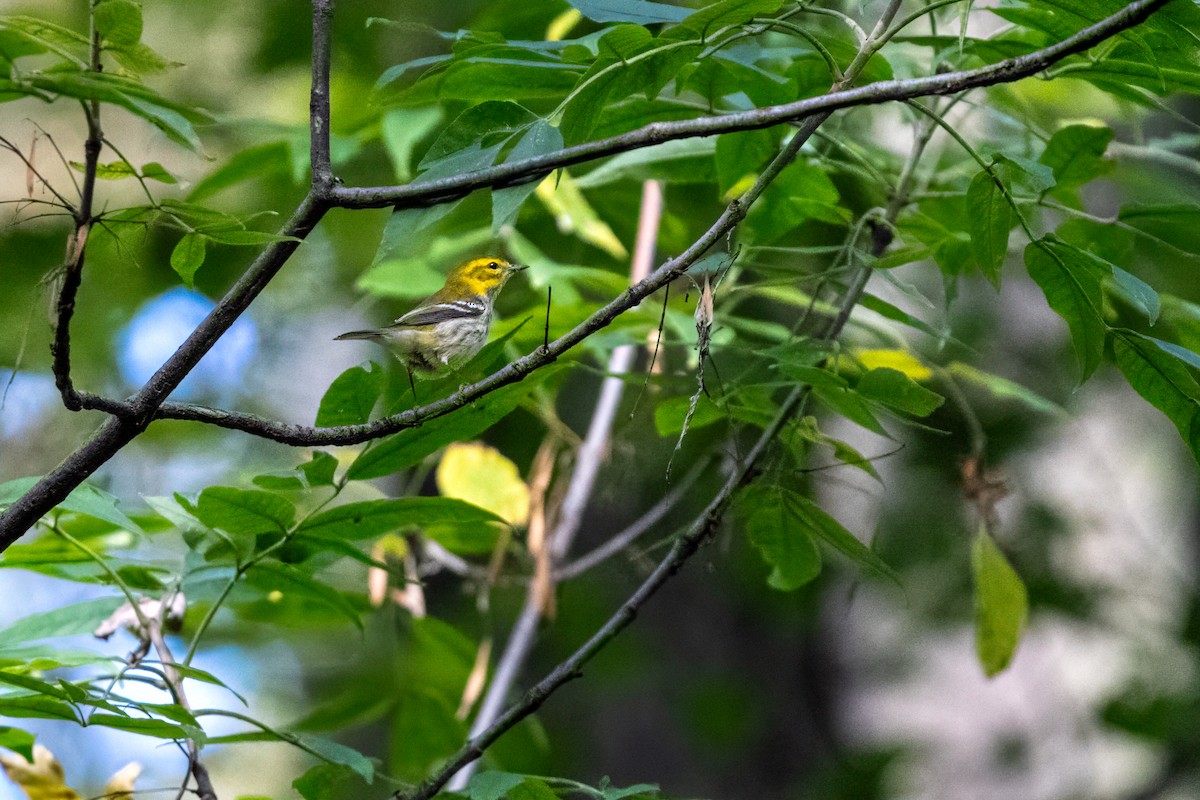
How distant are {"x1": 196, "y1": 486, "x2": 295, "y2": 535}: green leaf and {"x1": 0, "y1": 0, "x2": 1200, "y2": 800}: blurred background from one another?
147cm

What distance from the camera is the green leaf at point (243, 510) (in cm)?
114

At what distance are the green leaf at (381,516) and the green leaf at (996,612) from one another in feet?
3.00

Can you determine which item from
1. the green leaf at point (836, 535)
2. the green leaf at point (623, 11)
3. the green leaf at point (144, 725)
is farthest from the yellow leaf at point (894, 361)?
the green leaf at point (144, 725)

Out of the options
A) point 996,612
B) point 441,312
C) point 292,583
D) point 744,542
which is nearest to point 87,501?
point 292,583

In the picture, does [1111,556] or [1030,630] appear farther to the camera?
[1111,556]

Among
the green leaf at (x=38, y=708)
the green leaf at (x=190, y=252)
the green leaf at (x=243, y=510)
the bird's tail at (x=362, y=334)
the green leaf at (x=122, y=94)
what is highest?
the green leaf at (x=122, y=94)

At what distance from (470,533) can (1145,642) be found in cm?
278

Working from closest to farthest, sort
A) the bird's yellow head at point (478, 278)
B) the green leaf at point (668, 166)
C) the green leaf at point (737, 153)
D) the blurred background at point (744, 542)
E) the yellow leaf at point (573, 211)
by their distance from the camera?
1. the green leaf at point (737, 153)
2. the green leaf at point (668, 166)
3. the yellow leaf at point (573, 211)
4. the bird's yellow head at point (478, 278)
5. the blurred background at point (744, 542)

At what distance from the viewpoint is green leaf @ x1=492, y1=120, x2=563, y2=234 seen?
3.06 ft

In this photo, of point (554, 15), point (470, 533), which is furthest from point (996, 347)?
point (470, 533)

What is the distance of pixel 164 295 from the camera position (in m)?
2.84

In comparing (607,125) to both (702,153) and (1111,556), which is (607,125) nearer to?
(702,153)

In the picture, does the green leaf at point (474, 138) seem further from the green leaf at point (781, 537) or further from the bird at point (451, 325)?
the bird at point (451, 325)

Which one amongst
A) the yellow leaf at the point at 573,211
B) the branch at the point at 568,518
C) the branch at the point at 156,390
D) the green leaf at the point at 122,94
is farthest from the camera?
the yellow leaf at the point at 573,211
